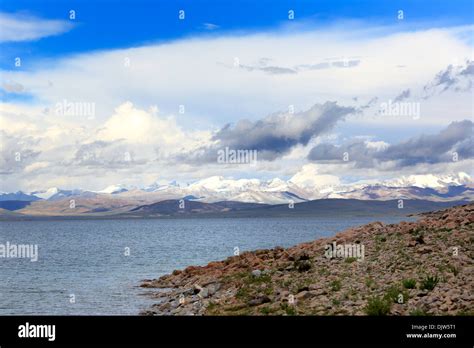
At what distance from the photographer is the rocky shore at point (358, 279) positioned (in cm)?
2498

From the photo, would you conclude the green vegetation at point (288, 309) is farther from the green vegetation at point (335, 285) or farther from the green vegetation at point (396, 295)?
the green vegetation at point (396, 295)

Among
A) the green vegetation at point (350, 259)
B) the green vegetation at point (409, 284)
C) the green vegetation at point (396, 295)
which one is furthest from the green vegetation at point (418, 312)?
the green vegetation at point (350, 259)

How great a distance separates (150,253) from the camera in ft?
317

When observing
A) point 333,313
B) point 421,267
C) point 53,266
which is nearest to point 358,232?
point 421,267

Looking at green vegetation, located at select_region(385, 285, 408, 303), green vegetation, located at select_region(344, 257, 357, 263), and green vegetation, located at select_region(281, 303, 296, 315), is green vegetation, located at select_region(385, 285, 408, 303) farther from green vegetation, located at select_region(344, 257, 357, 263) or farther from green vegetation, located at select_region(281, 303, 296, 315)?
A: green vegetation, located at select_region(344, 257, 357, 263)

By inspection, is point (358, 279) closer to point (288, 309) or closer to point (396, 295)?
point (396, 295)

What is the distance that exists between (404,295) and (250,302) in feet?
25.7

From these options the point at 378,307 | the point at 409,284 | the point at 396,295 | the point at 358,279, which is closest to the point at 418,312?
the point at 378,307

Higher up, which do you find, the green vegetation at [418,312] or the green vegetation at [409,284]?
the green vegetation at [409,284]

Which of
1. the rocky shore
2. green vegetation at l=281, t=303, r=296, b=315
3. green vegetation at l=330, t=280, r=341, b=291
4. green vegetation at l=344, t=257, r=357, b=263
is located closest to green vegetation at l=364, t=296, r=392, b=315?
the rocky shore

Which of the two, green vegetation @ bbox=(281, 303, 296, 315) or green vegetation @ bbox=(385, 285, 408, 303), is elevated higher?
green vegetation @ bbox=(385, 285, 408, 303)

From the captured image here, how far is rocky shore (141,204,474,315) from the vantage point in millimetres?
24984
